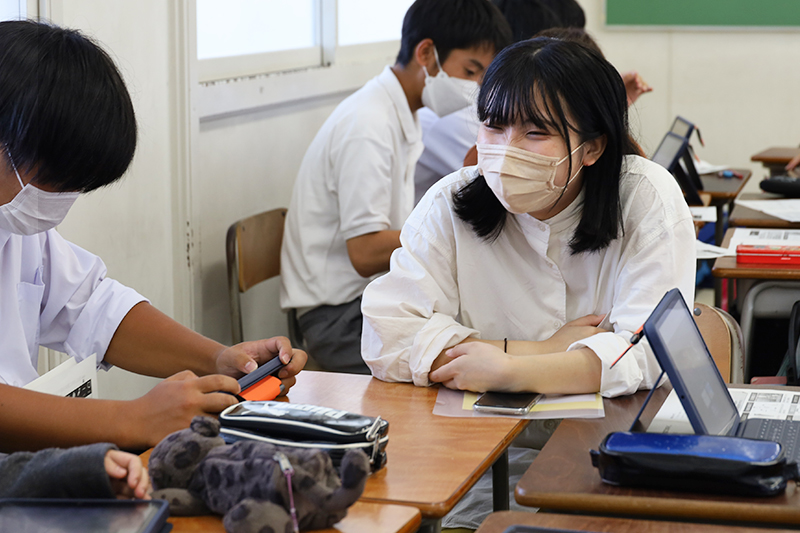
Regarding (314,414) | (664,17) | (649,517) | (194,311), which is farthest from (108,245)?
(664,17)

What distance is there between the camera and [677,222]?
58.1 inches

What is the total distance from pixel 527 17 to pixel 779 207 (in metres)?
1.11

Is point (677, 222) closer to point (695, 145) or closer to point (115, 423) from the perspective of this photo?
point (115, 423)

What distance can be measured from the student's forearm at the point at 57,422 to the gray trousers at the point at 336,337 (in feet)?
4.22

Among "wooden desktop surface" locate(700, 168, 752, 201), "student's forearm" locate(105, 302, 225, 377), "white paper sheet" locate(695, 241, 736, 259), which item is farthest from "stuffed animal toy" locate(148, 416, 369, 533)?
"wooden desktop surface" locate(700, 168, 752, 201)

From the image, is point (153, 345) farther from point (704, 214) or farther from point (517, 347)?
point (704, 214)

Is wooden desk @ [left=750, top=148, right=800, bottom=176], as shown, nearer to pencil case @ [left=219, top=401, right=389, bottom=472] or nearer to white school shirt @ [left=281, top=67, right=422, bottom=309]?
white school shirt @ [left=281, top=67, right=422, bottom=309]

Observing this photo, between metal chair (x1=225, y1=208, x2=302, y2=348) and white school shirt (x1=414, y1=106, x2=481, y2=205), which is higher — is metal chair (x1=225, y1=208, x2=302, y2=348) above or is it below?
below

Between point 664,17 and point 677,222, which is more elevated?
point 664,17

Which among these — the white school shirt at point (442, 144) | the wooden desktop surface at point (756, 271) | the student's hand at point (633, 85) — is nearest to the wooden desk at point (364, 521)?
the wooden desktop surface at point (756, 271)

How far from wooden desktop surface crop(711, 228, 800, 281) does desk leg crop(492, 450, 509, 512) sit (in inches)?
47.2

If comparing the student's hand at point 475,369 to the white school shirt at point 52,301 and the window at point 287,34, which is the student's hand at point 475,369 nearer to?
the white school shirt at point 52,301

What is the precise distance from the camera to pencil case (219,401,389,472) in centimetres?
100

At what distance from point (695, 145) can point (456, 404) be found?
4.90 metres
